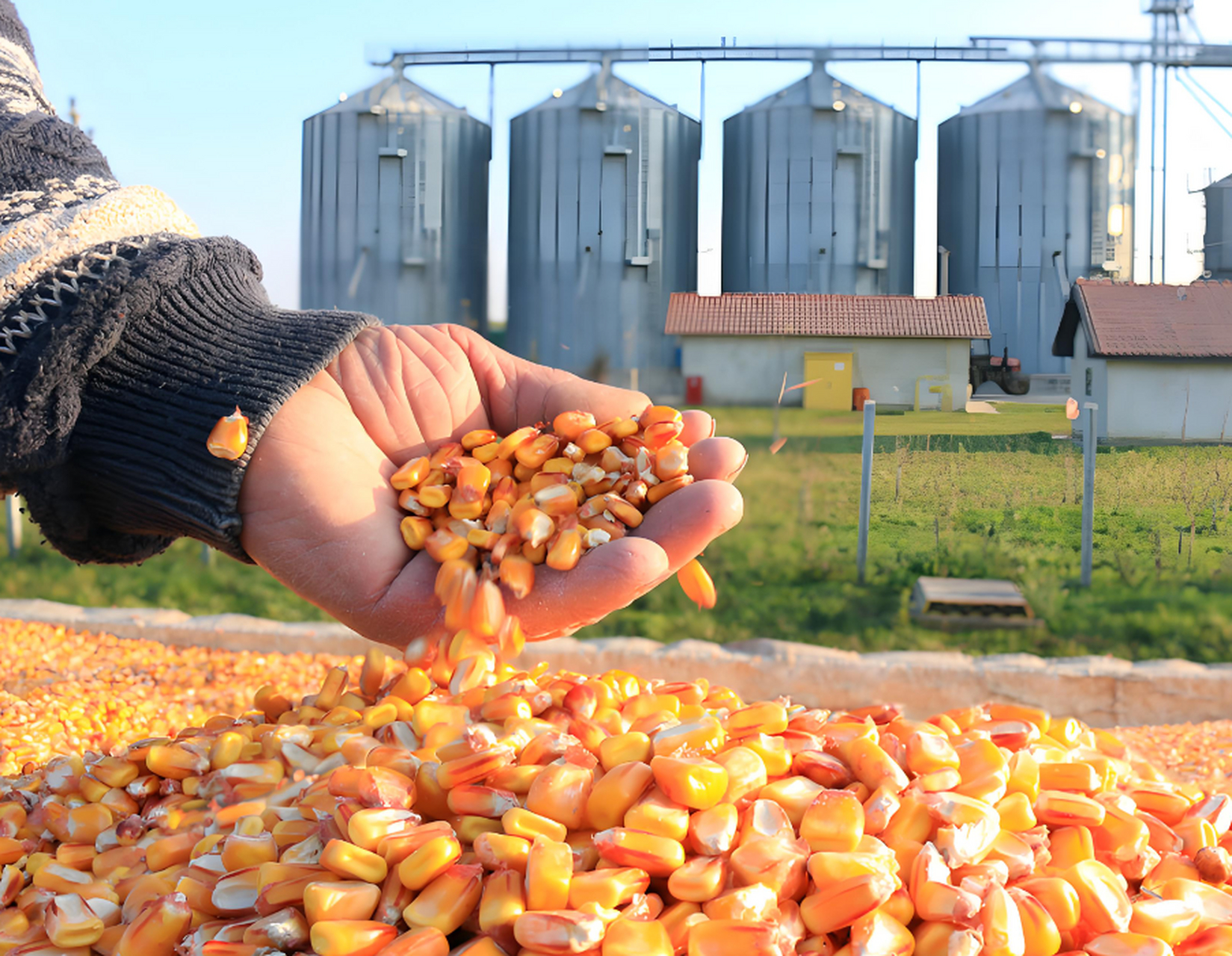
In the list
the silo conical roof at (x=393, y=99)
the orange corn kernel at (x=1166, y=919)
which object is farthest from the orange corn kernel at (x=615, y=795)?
the silo conical roof at (x=393, y=99)

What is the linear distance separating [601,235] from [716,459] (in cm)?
308

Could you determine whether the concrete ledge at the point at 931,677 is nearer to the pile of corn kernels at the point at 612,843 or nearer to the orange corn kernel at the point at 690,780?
the pile of corn kernels at the point at 612,843

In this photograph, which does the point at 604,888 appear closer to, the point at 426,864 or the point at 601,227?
the point at 426,864

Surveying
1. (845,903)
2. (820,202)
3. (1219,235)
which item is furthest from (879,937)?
(820,202)

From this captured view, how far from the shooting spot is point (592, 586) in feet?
3.46

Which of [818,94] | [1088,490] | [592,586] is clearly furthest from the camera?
[818,94]

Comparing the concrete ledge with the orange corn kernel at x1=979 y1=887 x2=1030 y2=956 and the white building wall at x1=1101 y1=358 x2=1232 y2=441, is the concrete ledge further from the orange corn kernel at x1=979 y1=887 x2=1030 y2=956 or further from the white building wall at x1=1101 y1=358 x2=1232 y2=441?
the orange corn kernel at x1=979 y1=887 x2=1030 y2=956

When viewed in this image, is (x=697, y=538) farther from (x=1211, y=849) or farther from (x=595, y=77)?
(x=595, y=77)

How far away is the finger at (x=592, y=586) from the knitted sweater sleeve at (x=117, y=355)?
0.38m

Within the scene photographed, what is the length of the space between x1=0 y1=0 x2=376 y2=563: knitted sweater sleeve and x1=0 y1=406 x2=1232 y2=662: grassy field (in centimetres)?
168

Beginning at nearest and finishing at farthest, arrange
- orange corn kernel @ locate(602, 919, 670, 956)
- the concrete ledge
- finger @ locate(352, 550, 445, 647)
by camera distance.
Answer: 1. orange corn kernel @ locate(602, 919, 670, 956)
2. finger @ locate(352, 550, 445, 647)
3. the concrete ledge

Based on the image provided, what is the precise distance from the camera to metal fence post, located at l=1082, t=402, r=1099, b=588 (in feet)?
8.89

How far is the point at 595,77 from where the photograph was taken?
4.89 metres

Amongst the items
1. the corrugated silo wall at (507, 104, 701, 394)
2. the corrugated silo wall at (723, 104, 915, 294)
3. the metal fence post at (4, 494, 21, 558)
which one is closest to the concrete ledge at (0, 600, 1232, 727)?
the corrugated silo wall at (507, 104, 701, 394)
